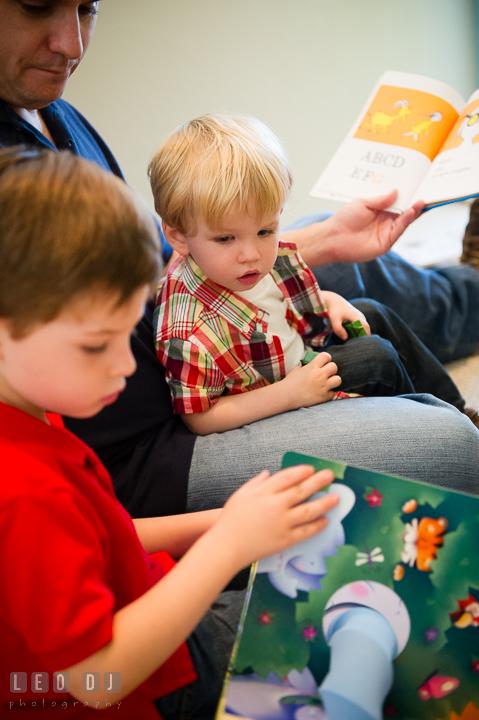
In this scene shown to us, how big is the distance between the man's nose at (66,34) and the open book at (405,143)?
514 millimetres

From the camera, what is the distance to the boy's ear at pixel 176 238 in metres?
0.95

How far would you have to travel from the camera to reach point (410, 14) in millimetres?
2348

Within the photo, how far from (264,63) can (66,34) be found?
4.99 ft

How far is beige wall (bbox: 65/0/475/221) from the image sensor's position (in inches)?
69.7

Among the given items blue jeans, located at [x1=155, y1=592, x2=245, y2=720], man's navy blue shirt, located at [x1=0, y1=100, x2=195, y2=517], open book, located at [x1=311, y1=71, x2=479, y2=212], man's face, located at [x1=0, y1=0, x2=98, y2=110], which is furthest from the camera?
open book, located at [x1=311, y1=71, x2=479, y2=212]

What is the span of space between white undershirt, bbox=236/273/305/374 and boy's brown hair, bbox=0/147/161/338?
0.56 metres

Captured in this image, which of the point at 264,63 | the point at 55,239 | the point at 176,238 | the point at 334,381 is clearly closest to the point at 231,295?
the point at 176,238

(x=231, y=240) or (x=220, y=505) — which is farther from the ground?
(x=231, y=240)

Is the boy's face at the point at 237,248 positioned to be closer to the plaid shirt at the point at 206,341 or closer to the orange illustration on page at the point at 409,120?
the plaid shirt at the point at 206,341

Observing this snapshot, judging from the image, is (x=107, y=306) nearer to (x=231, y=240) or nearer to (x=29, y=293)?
(x=29, y=293)

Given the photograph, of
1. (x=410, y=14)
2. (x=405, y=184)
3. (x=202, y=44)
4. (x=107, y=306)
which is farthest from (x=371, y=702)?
(x=410, y=14)

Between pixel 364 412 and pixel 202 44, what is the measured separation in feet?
5.26

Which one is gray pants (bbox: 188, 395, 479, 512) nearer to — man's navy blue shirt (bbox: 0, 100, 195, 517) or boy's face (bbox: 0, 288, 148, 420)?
man's navy blue shirt (bbox: 0, 100, 195, 517)

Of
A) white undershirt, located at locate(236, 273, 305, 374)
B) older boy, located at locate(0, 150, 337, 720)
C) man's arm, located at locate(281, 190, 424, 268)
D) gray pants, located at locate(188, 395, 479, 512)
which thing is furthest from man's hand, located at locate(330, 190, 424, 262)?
older boy, located at locate(0, 150, 337, 720)
